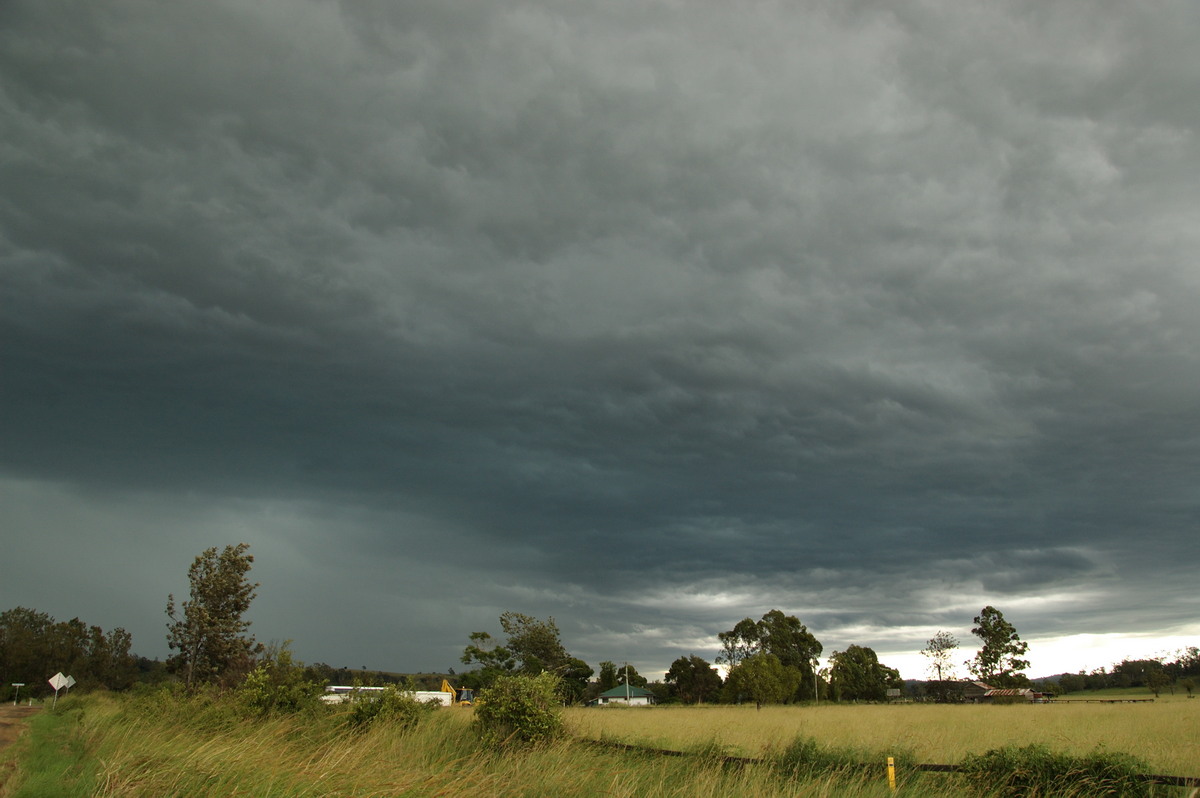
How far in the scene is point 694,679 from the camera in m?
106

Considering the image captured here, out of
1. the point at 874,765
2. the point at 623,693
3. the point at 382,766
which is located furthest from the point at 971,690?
the point at 382,766

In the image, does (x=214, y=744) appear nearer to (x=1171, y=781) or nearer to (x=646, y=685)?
(x=1171, y=781)

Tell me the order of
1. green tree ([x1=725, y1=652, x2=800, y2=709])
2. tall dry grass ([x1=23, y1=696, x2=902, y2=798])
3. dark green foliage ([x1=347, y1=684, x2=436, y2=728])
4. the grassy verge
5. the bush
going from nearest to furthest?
tall dry grass ([x1=23, y1=696, x2=902, y2=798]), the grassy verge, the bush, dark green foliage ([x1=347, y1=684, x2=436, y2=728]), green tree ([x1=725, y1=652, x2=800, y2=709])

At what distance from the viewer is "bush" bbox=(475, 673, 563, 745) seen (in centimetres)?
1728

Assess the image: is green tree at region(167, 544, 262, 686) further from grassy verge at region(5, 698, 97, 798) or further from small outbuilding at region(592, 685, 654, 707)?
small outbuilding at region(592, 685, 654, 707)

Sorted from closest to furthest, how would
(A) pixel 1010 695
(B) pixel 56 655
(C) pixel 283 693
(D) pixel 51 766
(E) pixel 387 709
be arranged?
1. (D) pixel 51 766
2. (E) pixel 387 709
3. (C) pixel 283 693
4. (A) pixel 1010 695
5. (B) pixel 56 655

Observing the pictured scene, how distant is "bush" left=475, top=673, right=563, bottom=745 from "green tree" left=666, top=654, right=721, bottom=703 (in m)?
92.5

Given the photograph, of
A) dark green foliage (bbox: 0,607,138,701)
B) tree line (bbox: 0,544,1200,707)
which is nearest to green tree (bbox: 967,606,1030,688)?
tree line (bbox: 0,544,1200,707)

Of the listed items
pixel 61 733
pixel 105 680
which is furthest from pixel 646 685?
pixel 61 733

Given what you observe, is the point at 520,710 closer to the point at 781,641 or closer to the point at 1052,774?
the point at 1052,774

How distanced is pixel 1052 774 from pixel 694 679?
3943 inches

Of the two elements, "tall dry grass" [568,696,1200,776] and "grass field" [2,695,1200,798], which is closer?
"grass field" [2,695,1200,798]

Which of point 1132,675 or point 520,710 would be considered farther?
point 1132,675

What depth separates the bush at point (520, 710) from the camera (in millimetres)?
17281
